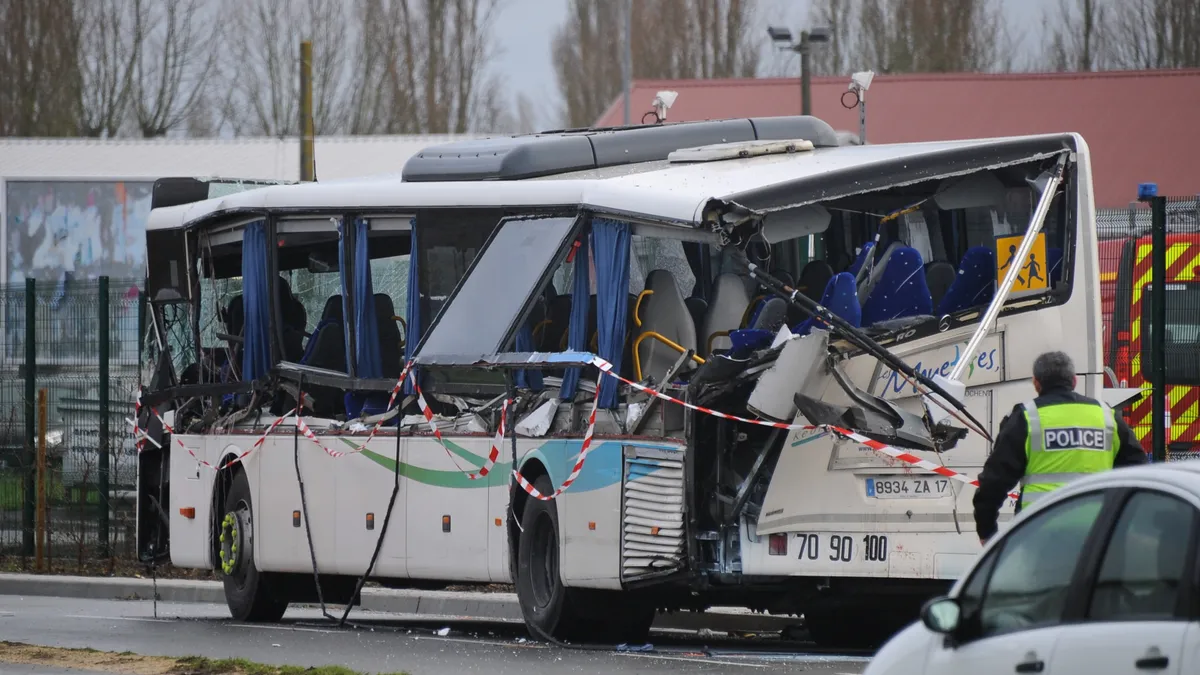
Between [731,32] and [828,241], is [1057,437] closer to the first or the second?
[828,241]

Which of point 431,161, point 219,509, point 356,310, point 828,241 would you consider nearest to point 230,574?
point 219,509

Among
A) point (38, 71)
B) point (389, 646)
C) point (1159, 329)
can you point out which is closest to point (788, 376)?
point (389, 646)

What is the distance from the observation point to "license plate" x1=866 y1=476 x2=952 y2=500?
1063 cm

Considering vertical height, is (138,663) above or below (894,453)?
below

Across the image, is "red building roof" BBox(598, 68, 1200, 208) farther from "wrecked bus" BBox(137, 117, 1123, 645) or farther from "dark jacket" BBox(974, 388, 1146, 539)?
"dark jacket" BBox(974, 388, 1146, 539)

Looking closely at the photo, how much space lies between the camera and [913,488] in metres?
10.6

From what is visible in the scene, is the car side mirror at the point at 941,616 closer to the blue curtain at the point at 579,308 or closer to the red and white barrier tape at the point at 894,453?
the red and white barrier tape at the point at 894,453

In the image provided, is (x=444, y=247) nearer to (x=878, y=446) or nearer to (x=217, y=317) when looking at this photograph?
(x=217, y=317)

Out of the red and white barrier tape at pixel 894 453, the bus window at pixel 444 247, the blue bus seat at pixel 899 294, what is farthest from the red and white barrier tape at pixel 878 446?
the bus window at pixel 444 247

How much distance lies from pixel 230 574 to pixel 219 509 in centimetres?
52

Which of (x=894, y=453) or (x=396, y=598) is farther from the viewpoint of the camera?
(x=396, y=598)

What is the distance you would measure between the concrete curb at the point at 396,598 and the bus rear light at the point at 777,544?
3.25 meters

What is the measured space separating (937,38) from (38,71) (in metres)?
26.2

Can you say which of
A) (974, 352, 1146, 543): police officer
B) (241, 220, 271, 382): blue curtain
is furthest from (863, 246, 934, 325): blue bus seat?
(241, 220, 271, 382): blue curtain
